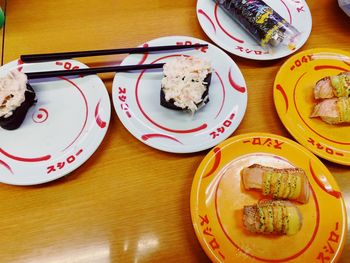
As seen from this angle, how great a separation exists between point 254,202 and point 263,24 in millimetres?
703

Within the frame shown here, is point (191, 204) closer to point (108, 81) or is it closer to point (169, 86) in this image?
point (169, 86)

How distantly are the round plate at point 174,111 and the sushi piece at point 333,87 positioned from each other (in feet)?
0.91

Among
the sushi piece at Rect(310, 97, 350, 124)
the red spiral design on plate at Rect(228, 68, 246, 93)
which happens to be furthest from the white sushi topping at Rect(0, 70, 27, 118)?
the sushi piece at Rect(310, 97, 350, 124)

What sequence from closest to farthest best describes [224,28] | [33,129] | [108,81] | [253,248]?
[253,248] → [33,129] → [108,81] → [224,28]

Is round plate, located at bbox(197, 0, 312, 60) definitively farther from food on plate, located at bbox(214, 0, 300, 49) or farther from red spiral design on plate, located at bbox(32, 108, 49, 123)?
red spiral design on plate, located at bbox(32, 108, 49, 123)

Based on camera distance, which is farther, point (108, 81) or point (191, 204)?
point (108, 81)

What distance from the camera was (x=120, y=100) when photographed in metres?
1.06

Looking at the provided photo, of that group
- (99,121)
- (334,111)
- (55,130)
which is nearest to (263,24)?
(334,111)

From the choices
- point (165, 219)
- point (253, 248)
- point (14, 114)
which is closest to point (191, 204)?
point (165, 219)

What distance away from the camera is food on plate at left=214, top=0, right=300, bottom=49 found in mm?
1232

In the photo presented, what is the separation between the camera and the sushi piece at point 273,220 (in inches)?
34.9

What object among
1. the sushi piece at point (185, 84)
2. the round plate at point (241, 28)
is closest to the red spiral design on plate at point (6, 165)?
the sushi piece at point (185, 84)

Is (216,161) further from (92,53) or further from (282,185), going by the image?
(92,53)

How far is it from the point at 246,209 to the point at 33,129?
72 cm
